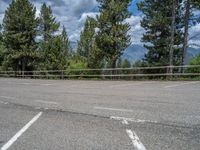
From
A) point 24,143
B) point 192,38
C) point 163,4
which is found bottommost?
point 24,143

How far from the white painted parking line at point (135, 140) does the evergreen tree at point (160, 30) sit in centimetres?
2691

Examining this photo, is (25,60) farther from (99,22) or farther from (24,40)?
(99,22)

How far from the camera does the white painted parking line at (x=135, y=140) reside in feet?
19.6

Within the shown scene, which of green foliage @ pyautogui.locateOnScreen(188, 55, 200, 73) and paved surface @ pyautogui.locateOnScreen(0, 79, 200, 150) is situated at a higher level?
green foliage @ pyautogui.locateOnScreen(188, 55, 200, 73)

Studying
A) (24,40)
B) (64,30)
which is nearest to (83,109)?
(24,40)

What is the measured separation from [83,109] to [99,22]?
26.2 m

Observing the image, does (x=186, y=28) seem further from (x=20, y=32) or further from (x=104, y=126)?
(x=20, y=32)

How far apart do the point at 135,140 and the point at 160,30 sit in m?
29.9

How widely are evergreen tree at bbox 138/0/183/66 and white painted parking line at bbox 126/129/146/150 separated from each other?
26910 millimetres

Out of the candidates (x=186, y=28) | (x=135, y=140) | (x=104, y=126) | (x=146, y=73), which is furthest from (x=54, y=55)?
(x=135, y=140)

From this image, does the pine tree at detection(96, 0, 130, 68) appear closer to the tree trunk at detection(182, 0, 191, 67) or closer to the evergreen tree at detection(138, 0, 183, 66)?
the evergreen tree at detection(138, 0, 183, 66)

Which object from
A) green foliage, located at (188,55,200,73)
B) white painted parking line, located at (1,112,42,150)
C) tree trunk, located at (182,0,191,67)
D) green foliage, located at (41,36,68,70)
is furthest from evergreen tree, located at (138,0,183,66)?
white painted parking line, located at (1,112,42,150)

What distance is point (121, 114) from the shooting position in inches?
369

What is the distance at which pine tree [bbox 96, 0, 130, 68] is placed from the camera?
1400 inches
